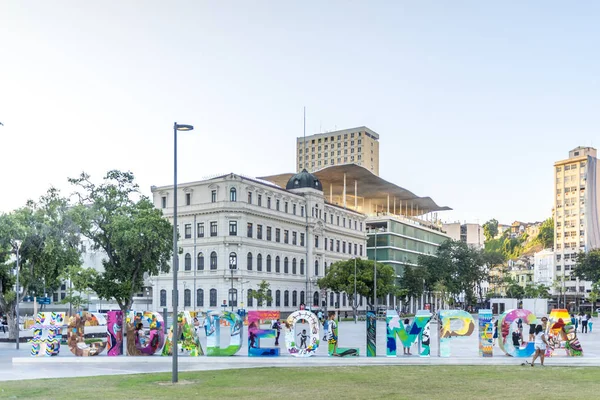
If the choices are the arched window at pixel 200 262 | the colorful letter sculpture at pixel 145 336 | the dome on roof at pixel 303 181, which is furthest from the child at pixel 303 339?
the dome on roof at pixel 303 181

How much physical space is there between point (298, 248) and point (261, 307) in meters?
12.8

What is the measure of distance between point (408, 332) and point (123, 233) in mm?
25837

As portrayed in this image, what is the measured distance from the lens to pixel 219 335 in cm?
2861

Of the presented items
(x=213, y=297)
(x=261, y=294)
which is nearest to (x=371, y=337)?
(x=261, y=294)

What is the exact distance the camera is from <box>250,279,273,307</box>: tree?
79.9 metres

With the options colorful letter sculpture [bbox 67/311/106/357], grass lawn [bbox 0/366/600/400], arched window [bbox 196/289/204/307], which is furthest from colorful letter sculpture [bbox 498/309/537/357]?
arched window [bbox 196/289/204/307]

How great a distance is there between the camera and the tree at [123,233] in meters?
47.9

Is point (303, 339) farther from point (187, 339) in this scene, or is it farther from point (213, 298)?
point (213, 298)

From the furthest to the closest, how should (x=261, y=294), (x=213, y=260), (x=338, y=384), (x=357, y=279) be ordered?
1. (x=357, y=279)
2. (x=213, y=260)
3. (x=261, y=294)
4. (x=338, y=384)

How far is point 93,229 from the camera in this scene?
48.9 m

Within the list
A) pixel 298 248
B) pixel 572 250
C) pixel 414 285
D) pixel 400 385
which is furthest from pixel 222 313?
pixel 572 250

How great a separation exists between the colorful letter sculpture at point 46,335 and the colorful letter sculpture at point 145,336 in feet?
9.61

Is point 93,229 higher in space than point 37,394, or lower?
higher

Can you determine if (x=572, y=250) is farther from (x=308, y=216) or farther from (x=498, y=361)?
(x=498, y=361)
